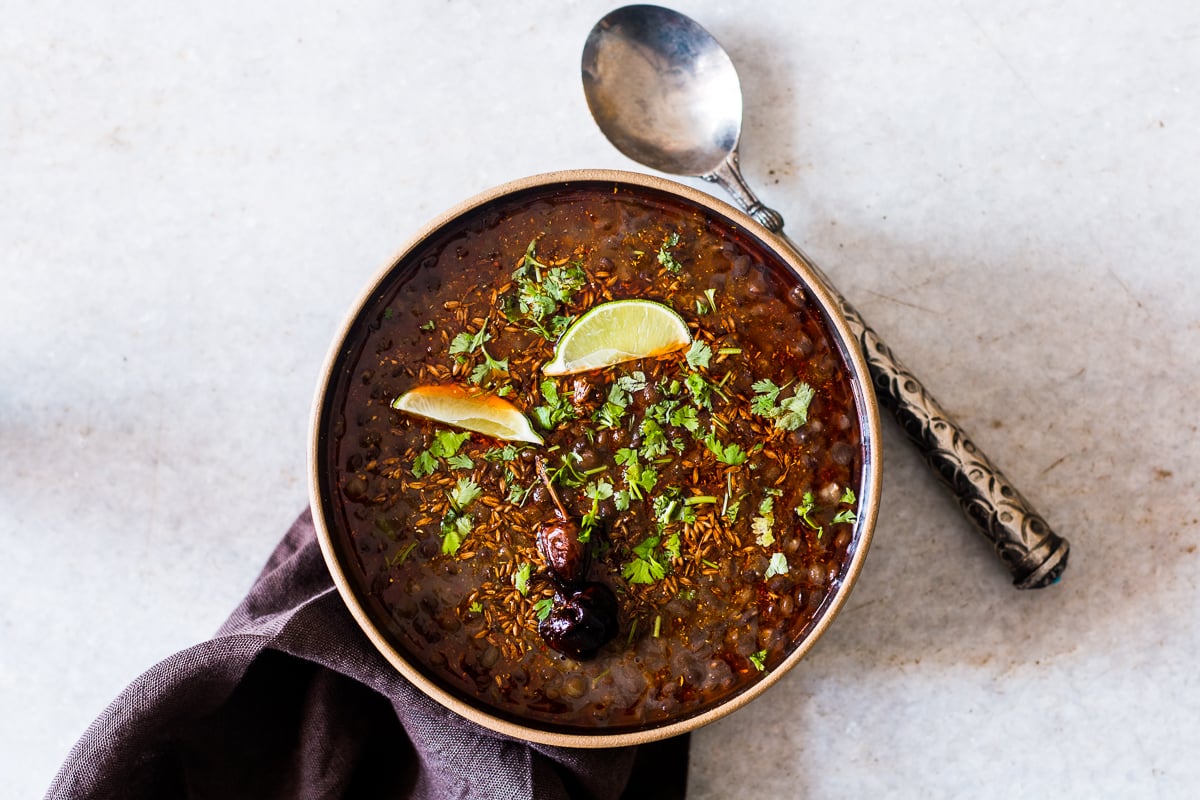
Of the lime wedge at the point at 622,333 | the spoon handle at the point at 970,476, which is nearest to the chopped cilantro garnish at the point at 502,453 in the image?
the lime wedge at the point at 622,333

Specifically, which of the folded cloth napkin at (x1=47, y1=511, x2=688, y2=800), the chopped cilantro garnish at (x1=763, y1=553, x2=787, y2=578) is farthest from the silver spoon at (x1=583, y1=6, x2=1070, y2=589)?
the folded cloth napkin at (x1=47, y1=511, x2=688, y2=800)

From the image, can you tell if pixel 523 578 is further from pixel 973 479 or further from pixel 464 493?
pixel 973 479

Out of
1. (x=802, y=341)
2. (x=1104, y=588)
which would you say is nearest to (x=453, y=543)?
(x=802, y=341)

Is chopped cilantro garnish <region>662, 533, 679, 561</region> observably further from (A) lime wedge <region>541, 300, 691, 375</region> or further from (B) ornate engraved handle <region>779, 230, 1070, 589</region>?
(B) ornate engraved handle <region>779, 230, 1070, 589</region>

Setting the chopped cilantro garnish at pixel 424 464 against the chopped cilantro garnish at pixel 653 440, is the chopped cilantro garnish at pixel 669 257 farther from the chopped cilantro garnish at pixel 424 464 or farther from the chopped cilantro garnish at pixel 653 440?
the chopped cilantro garnish at pixel 424 464

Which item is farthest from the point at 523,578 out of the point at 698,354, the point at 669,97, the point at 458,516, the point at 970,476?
the point at 669,97

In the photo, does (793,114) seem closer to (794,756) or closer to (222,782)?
(794,756)
